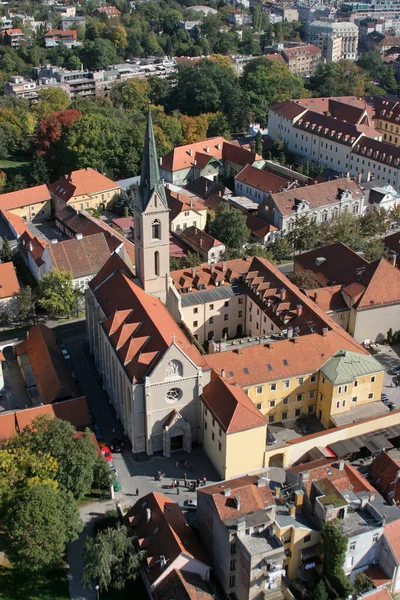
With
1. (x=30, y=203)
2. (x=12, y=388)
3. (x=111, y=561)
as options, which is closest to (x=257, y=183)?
(x=30, y=203)

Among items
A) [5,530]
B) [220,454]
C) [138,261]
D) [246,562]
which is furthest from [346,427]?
[5,530]

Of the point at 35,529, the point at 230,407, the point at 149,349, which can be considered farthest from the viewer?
the point at 149,349

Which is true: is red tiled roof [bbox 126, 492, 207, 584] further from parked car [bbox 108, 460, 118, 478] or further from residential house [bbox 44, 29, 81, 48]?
residential house [bbox 44, 29, 81, 48]

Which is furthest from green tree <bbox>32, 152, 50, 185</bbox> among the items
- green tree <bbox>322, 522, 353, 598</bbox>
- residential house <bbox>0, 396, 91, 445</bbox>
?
green tree <bbox>322, 522, 353, 598</bbox>

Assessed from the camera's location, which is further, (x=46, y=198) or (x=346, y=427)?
(x=46, y=198)

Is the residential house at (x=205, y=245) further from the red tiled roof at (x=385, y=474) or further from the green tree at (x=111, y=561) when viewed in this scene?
the green tree at (x=111, y=561)

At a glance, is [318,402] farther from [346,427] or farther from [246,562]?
[246,562]

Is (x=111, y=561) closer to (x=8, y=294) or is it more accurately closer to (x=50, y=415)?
(x=50, y=415)
